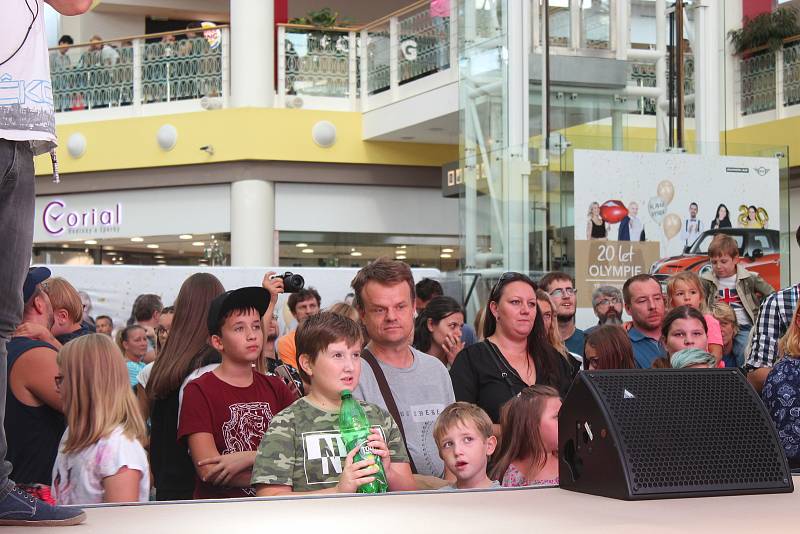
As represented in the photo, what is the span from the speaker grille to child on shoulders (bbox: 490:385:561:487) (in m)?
1.00

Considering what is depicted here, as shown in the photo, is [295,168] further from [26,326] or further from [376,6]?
[26,326]

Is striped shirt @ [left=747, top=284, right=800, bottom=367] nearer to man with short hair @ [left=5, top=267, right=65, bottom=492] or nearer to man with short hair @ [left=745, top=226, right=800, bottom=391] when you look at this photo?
man with short hair @ [left=745, top=226, right=800, bottom=391]

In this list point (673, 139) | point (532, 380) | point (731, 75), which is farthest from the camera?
point (731, 75)

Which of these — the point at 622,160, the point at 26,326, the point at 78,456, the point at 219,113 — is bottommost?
the point at 78,456

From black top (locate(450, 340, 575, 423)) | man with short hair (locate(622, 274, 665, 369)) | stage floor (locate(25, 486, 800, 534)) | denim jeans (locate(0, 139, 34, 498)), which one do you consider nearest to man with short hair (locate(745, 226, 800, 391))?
man with short hair (locate(622, 274, 665, 369))

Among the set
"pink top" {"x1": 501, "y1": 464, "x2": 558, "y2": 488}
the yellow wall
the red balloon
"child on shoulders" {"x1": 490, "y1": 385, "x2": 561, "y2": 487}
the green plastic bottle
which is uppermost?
the yellow wall

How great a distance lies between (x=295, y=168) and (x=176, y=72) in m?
2.20

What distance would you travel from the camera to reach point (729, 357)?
18.8ft

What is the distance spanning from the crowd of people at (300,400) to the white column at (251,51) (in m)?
9.80

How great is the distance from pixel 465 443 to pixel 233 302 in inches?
38.7

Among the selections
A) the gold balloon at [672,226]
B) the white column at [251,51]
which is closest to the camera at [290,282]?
the gold balloon at [672,226]

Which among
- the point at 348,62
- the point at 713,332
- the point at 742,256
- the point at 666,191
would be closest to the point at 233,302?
the point at 713,332

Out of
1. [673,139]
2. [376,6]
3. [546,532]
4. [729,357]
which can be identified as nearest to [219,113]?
[376,6]

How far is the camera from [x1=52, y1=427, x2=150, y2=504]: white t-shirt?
10.6 feet
